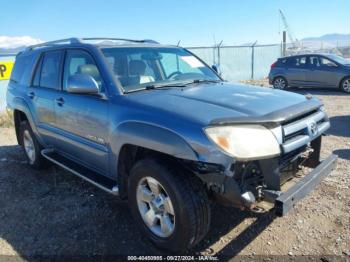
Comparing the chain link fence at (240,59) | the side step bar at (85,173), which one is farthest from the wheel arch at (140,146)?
the chain link fence at (240,59)

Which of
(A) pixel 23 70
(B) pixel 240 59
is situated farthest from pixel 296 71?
(A) pixel 23 70

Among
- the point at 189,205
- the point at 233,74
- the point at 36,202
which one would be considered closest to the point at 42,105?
the point at 36,202

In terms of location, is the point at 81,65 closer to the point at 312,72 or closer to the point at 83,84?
the point at 83,84

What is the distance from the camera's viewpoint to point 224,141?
2.74m

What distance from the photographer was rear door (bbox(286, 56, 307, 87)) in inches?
577

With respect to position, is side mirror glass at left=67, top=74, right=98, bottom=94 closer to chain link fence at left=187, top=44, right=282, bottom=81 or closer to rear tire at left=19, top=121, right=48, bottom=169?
rear tire at left=19, top=121, right=48, bottom=169

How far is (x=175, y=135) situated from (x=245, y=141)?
55 cm

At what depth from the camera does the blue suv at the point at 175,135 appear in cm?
281

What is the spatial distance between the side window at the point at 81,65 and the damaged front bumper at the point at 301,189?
81.9 inches

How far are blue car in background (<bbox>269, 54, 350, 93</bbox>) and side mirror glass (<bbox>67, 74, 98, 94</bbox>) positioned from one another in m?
12.3

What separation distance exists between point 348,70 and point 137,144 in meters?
12.5

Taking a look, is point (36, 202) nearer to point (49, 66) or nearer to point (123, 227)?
point (123, 227)

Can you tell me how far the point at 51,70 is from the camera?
16.3 feet

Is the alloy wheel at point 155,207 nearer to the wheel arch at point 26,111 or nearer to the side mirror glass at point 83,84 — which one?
the side mirror glass at point 83,84
